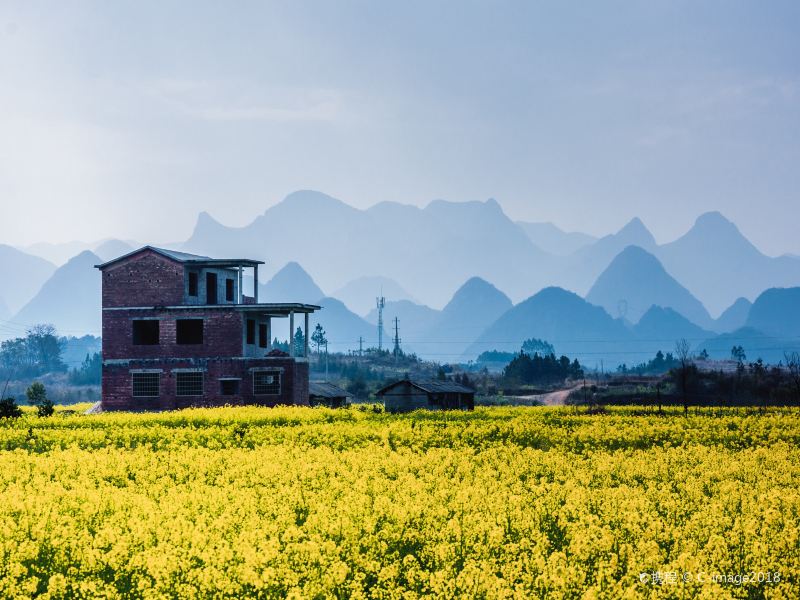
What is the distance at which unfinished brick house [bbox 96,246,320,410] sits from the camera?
61.9m

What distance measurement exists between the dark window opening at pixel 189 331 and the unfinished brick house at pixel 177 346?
0.21 ft

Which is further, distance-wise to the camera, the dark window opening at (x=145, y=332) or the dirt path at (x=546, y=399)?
the dirt path at (x=546, y=399)

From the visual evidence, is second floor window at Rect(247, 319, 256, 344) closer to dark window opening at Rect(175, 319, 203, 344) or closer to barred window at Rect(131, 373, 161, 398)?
dark window opening at Rect(175, 319, 203, 344)

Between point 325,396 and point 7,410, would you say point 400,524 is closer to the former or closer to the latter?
A: point 7,410

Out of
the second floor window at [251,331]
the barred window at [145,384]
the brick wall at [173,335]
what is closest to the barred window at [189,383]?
the brick wall at [173,335]

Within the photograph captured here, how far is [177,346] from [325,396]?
13.0 meters

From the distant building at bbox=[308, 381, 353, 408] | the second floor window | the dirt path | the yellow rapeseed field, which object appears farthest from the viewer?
the dirt path

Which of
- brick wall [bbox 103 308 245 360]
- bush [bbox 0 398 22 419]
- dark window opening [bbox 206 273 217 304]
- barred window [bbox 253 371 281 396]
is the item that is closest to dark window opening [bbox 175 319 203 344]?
brick wall [bbox 103 308 245 360]

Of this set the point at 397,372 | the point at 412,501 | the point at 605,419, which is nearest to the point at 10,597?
the point at 412,501

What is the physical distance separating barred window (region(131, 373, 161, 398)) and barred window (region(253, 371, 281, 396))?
249 inches

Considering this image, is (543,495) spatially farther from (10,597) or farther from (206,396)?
(206,396)

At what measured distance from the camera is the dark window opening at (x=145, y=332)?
207 ft

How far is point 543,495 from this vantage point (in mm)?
21922

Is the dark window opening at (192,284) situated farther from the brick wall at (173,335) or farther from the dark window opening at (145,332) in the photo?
the dark window opening at (145,332)
